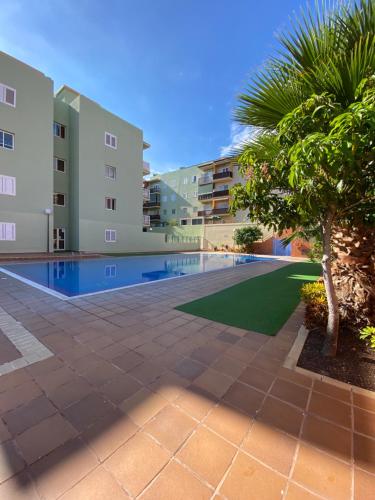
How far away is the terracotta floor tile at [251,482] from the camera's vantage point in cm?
122

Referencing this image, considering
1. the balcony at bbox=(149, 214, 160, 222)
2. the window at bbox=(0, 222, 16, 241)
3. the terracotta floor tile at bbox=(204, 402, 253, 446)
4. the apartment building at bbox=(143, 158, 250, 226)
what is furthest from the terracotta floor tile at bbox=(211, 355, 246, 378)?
the balcony at bbox=(149, 214, 160, 222)

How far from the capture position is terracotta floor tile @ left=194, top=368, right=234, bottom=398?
6.90 ft

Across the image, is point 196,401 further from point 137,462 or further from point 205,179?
point 205,179

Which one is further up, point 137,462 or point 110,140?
point 110,140

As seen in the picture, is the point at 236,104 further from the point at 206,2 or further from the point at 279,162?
the point at 206,2

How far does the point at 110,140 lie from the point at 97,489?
71.1 feet

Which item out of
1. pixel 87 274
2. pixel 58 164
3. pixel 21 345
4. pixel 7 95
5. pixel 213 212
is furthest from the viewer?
pixel 213 212

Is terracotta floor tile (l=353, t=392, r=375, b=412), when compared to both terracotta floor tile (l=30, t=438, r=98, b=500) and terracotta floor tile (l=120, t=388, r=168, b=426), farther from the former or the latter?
terracotta floor tile (l=30, t=438, r=98, b=500)

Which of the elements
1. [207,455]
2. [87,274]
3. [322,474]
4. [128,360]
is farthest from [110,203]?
[322,474]

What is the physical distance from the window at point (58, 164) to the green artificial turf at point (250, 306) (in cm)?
1711

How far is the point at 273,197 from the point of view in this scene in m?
2.66

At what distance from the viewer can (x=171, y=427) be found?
1.68 m

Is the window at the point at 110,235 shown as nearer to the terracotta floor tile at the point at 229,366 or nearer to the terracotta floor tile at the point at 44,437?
the terracotta floor tile at the point at 229,366

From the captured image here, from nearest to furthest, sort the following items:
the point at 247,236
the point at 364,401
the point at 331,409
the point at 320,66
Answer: the point at 331,409, the point at 364,401, the point at 320,66, the point at 247,236
